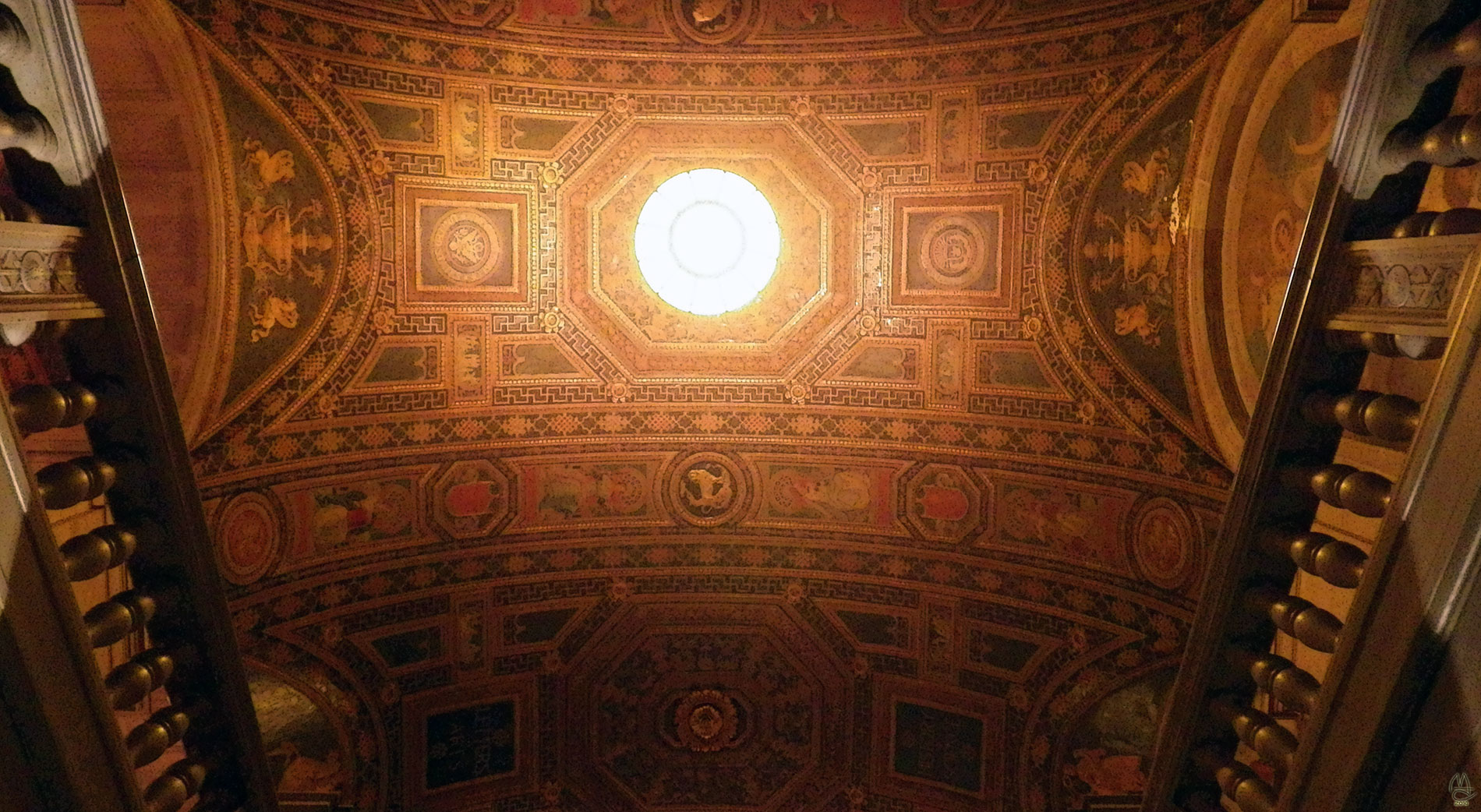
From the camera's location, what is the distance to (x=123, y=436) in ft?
14.1

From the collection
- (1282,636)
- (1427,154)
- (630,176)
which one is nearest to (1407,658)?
(1427,154)

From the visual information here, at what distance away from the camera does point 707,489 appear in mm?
10930

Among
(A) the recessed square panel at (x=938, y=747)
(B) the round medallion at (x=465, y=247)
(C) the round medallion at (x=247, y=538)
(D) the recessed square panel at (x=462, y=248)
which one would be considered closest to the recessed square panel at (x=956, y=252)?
(D) the recessed square panel at (x=462, y=248)

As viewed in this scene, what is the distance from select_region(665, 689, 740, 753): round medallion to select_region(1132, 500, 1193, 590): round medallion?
440 cm

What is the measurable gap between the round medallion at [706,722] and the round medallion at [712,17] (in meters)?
6.43

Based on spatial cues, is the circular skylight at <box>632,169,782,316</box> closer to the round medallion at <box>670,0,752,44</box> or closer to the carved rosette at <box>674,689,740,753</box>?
the round medallion at <box>670,0,752,44</box>

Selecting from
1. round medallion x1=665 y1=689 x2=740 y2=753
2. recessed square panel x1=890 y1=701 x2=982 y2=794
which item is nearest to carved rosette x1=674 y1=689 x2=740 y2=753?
round medallion x1=665 y1=689 x2=740 y2=753

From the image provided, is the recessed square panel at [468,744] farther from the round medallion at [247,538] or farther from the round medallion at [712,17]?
the round medallion at [712,17]

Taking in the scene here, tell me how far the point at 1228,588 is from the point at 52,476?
4610mm

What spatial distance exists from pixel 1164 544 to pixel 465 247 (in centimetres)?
667

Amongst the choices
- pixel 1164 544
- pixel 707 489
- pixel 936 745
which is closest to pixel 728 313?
pixel 707 489

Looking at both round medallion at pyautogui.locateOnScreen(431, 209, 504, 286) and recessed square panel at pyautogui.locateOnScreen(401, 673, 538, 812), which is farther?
recessed square panel at pyautogui.locateOnScreen(401, 673, 538, 812)

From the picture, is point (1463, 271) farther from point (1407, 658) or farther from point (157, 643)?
point (157, 643)

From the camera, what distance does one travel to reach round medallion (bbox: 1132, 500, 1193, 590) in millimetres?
9023
